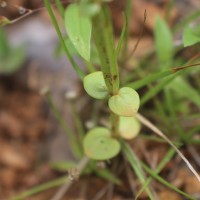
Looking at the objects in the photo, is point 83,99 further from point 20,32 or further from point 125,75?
point 20,32

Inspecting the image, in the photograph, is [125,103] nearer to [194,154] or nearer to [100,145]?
[100,145]

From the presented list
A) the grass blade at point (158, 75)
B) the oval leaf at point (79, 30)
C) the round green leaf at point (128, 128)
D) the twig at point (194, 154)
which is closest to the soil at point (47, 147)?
the twig at point (194, 154)

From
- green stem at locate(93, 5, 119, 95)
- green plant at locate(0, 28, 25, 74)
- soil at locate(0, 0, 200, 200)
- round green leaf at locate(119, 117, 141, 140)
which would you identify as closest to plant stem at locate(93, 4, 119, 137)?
green stem at locate(93, 5, 119, 95)

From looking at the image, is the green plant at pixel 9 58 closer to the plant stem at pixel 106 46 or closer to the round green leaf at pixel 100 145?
the round green leaf at pixel 100 145

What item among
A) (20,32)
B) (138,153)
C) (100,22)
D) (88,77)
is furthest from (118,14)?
(100,22)

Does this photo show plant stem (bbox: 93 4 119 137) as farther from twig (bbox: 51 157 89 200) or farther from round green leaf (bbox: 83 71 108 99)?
twig (bbox: 51 157 89 200)
